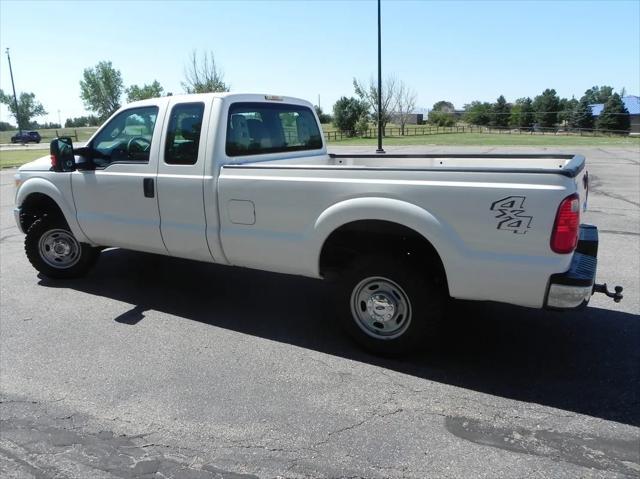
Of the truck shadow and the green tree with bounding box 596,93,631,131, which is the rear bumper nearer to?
the truck shadow

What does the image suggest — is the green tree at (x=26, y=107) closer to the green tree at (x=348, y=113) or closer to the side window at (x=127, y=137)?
the green tree at (x=348, y=113)

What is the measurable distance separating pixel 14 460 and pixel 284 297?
2.89 m

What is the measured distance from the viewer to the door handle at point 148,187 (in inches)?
183

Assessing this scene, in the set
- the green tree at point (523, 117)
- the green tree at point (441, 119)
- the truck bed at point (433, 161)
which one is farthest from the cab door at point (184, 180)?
the green tree at point (441, 119)

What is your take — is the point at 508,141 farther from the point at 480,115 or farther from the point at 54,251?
the point at 480,115

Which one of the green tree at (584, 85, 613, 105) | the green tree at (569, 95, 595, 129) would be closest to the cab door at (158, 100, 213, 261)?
the green tree at (569, 95, 595, 129)

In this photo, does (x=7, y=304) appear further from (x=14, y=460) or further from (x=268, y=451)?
(x=268, y=451)

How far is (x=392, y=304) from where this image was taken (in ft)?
12.3

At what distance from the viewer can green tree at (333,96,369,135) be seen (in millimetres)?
58469

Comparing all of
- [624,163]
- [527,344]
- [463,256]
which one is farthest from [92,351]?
[624,163]

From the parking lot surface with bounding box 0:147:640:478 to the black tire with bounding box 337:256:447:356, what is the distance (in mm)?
174

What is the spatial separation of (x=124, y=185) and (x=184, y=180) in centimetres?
81

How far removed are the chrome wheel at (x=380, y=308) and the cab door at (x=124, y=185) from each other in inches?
78.0

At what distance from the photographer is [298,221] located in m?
3.89
